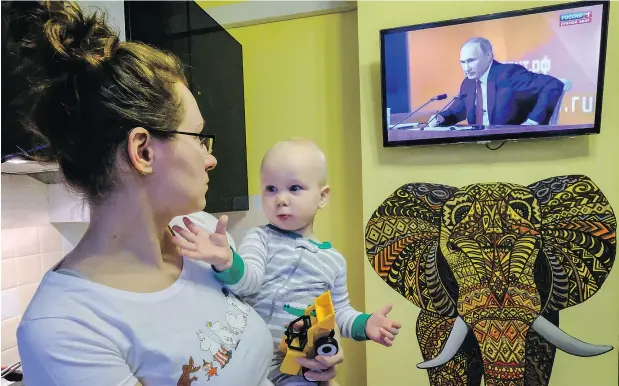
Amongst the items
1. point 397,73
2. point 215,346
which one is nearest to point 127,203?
point 215,346

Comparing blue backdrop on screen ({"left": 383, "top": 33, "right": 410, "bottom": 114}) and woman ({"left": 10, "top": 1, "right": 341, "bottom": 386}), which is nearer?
woman ({"left": 10, "top": 1, "right": 341, "bottom": 386})

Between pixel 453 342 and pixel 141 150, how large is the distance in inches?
63.5

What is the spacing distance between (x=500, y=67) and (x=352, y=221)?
3.16 ft

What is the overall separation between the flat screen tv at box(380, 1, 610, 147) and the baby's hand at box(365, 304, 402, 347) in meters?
1.01

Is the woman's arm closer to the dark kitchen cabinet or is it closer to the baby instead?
the baby

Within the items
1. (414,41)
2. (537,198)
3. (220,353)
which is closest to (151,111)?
(220,353)

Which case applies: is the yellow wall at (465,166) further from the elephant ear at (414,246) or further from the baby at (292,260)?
the baby at (292,260)

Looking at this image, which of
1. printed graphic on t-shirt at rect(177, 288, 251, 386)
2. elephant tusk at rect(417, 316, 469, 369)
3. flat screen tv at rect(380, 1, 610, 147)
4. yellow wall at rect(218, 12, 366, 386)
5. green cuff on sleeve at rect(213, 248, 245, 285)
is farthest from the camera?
yellow wall at rect(218, 12, 366, 386)

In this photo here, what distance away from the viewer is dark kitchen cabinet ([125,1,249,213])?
5.68ft

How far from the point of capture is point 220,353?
795 millimetres

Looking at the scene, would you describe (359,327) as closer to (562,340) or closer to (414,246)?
(414,246)

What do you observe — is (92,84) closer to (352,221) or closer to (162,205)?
(162,205)

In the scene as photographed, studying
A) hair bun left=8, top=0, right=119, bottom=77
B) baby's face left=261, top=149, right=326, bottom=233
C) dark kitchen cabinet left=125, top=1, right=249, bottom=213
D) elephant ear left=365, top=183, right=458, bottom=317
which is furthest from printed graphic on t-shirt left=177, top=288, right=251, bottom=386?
elephant ear left=365, top=183, right=458, bottom=317

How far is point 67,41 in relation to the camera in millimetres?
768
